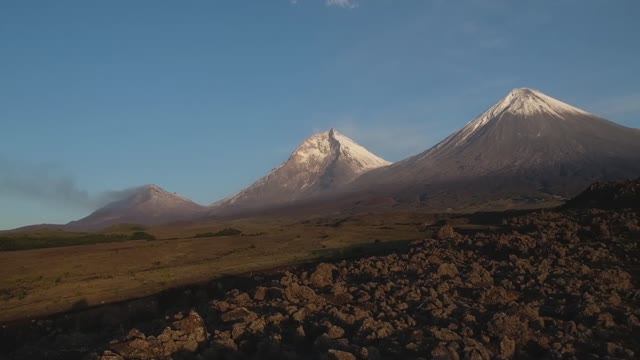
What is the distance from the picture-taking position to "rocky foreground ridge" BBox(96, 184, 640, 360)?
1045 cm

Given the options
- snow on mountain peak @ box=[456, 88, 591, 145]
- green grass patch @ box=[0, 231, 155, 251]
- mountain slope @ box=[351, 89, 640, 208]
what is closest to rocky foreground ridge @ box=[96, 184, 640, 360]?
green grass patch @ box=[0, 231, 155, 251]

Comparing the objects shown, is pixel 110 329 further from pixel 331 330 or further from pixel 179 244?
pixel 179 244

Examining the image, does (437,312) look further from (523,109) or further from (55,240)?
(523,109)

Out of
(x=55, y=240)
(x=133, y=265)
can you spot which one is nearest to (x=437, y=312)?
(x=133, y=265)

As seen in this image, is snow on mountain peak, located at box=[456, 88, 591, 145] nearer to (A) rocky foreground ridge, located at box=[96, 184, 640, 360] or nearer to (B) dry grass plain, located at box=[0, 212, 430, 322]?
(B) dry grass plain, located at box=[0, 212, 430, 322]

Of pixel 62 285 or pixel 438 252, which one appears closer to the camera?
pixel 438 252

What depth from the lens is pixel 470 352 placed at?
961 cm

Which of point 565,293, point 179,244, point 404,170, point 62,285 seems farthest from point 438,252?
point 404,170

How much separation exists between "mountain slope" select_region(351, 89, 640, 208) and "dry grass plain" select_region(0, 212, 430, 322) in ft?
278

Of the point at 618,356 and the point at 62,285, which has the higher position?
the point at 62,285

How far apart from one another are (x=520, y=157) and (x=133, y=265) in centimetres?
13447

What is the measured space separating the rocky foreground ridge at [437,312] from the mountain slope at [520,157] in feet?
318

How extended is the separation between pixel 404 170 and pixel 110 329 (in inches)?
6529

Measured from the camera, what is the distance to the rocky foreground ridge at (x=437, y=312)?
34.3ft
